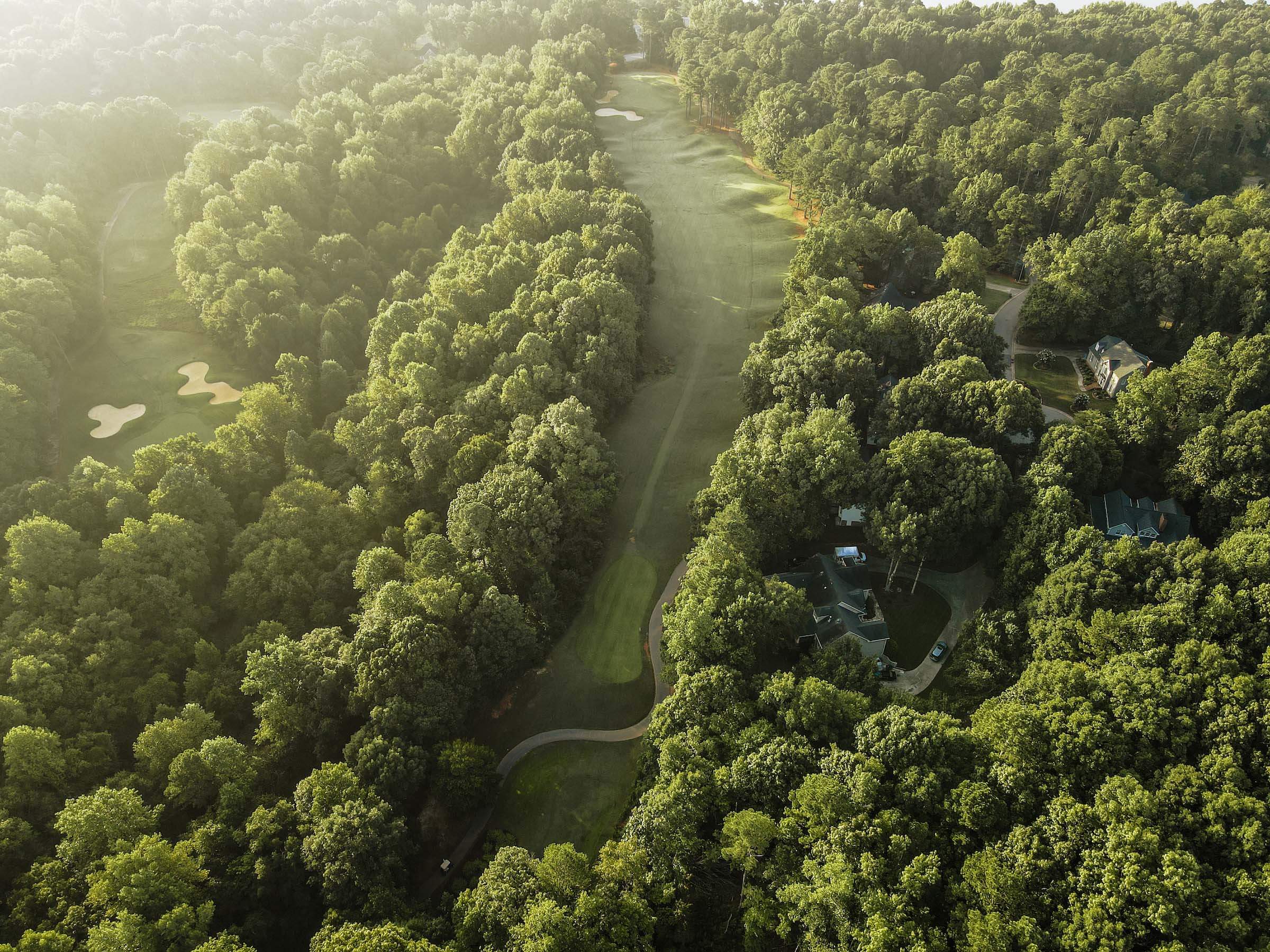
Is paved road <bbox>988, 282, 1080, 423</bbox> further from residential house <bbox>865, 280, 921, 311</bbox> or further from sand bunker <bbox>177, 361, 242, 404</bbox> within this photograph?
sand bunker <bbox>177, 361, 242, 404</bbox>

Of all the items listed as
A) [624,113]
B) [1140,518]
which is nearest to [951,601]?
[1140,518]

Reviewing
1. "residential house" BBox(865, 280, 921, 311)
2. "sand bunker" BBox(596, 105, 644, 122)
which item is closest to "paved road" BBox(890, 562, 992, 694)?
"residential house" BBox(865, 280, 921, 311)

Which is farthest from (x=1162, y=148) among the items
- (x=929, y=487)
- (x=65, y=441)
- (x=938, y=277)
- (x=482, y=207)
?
(x=65, y=441)

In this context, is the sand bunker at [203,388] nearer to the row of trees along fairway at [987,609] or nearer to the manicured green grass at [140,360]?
the manicured green grass at [140,360]

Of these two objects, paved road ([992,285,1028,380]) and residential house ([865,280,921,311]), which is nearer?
paved road ([992,285,1028,380])

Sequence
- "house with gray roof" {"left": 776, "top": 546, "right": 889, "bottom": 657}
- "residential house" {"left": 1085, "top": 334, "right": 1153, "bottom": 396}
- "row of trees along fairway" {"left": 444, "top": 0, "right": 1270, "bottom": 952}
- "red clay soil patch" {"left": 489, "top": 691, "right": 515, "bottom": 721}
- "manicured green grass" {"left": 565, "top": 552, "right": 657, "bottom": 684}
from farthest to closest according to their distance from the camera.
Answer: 1. "residential house" {"left": 1085, "top": 334, "right": 1153, "bottom": 396}
2. "manicured green grass" {"left": 565, "top": 552, "right": 657, "bottom": 684}
3. "red clay soil patch" {"left": 489, "top": 691, "right": 515, "bottom": 721}
4. "house with gray roof" {"left": 776, "top": 546, "right": 889, "bottom": 657}
5. "row of trees along fairway" {"left": 444, "top": 0, "right": 1270, "bottom": 952}

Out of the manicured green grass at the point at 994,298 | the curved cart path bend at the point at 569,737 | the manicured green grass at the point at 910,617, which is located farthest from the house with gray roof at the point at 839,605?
the manicured green grass at the point at 994,298
